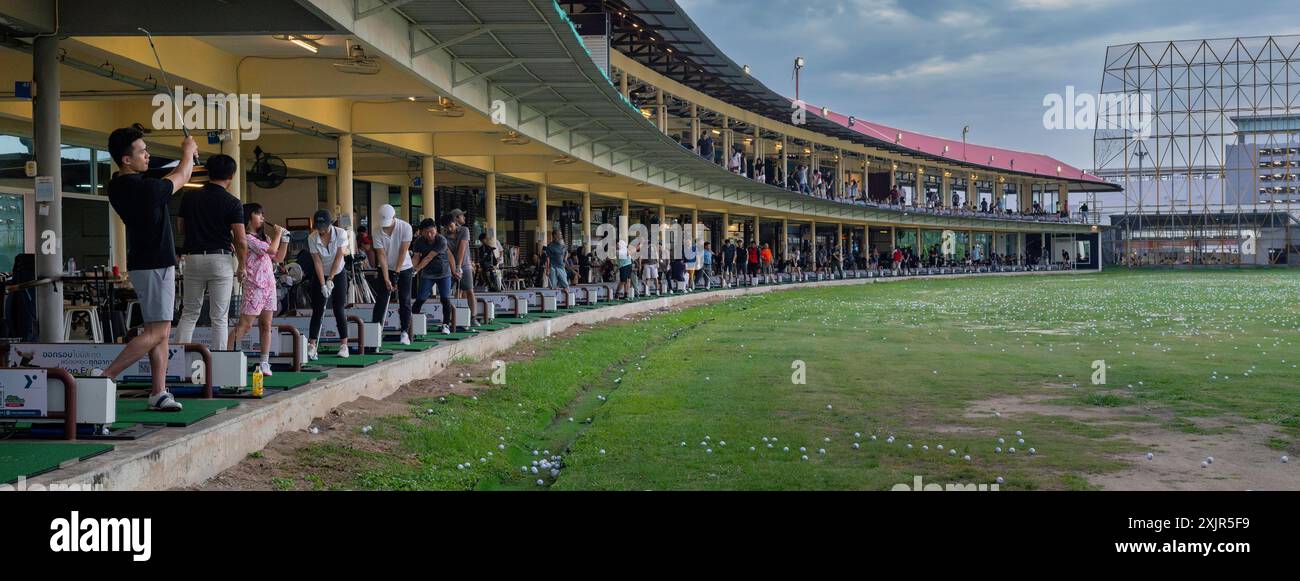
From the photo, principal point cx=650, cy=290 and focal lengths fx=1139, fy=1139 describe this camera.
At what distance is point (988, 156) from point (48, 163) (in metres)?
88.3

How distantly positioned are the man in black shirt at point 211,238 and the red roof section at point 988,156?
227ft

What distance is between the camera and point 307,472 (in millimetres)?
8125

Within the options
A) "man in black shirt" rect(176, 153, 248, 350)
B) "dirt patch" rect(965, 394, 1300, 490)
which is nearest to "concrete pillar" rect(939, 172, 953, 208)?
"dirt patch" rect(965, 394, 1300, 490)

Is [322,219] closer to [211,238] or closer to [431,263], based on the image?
[211,238]

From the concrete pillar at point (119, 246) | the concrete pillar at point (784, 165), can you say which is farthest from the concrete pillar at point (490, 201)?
the concrete pillar at point (784, 165)

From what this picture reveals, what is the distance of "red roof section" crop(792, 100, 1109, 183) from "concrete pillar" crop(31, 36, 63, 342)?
67.8 metres

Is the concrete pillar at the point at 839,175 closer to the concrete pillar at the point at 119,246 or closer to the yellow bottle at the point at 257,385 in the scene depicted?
the concrete pillar at the point at 119,246

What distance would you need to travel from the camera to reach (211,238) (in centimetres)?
896

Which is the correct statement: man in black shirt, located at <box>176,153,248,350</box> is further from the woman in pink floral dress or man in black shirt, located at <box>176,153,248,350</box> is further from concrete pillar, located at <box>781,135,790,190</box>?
concrete pillar, located at <box>781,135,790,190</box>

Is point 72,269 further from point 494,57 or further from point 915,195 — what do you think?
point 915,195

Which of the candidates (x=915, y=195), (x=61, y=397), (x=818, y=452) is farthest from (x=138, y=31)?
(x=915, y=195)

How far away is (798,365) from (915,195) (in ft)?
→ 242

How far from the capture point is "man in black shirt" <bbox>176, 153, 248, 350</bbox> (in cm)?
896
